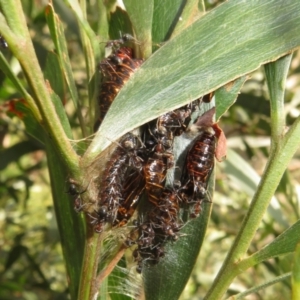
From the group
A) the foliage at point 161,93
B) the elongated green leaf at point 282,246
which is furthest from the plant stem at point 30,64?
the elongated green leaf at point 282,246

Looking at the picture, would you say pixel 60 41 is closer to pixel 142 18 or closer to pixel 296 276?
pixel 142 18

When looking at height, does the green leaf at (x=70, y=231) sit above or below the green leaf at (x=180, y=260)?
above

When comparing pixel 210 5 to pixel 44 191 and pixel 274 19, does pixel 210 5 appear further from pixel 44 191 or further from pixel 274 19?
pixel 44 191

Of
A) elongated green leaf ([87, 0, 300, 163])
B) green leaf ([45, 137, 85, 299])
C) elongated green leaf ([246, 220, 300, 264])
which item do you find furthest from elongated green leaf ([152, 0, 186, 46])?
elongated green leaf ([246, 220, 300, 264])

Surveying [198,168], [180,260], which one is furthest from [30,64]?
[180,260]

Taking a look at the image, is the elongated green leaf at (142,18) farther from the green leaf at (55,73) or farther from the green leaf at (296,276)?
the green leaf at (296,276)

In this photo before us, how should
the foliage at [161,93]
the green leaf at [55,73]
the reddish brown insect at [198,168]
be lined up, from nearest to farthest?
the foliage at [161,93]
the reddish brown insect at [198,168]
the green leaf at [55,73]

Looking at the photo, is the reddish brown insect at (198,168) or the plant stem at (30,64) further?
the reddish brown insect at (198,168)

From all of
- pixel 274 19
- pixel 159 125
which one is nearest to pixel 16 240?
pixel 159 125

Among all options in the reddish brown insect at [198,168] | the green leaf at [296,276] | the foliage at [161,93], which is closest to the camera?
the green leaf at [296,276]

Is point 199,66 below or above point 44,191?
below
